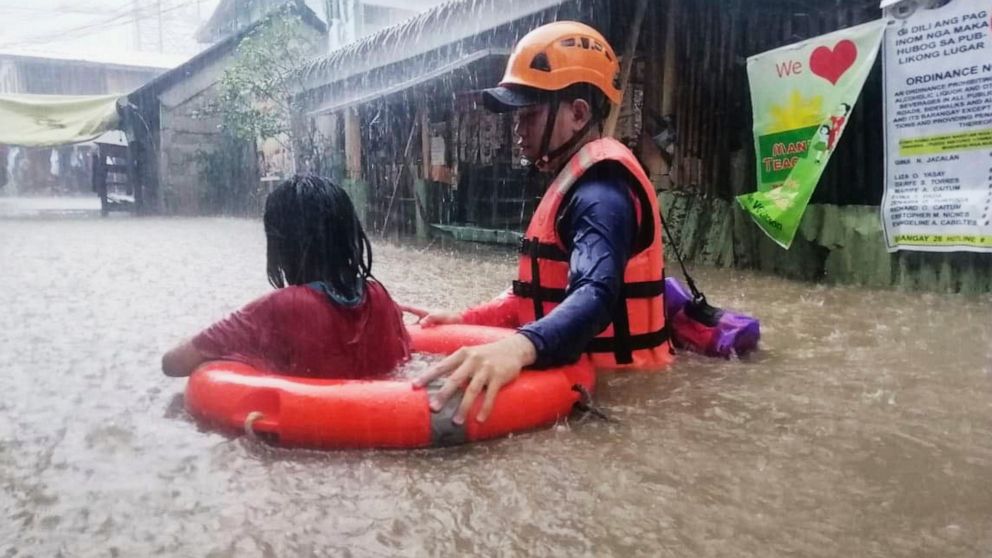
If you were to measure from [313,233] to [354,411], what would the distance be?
0.70m

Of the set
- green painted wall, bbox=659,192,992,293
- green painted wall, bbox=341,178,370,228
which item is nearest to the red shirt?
green painted wall, bbox=659,192,992,293

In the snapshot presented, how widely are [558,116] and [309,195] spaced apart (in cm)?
101

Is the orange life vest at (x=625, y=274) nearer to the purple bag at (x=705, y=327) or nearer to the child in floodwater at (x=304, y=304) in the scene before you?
the purple bag at (x=705, y=327)

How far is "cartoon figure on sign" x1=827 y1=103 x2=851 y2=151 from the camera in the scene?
19.2 feet

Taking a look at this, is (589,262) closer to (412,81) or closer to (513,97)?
(513,97)

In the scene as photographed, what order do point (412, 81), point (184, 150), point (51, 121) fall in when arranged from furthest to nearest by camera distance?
point (184, 150) → point (51, 121) → point (412, 81)

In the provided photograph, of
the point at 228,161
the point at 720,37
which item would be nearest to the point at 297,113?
the point at 228,161

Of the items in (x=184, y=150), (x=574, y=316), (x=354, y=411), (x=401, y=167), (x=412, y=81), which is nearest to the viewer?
(x=354, y=411)

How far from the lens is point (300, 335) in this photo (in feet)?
8.46

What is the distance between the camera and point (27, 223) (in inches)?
588

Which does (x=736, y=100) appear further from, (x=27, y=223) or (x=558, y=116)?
(x=27, y=223)

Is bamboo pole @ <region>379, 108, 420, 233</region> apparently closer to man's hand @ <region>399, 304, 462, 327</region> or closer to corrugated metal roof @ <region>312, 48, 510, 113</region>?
corrugated metal roof @ <region>312, 48, 510, 113</region>

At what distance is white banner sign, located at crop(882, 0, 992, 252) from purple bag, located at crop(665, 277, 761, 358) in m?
2.67

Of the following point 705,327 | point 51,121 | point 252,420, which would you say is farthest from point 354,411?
point 51,121
